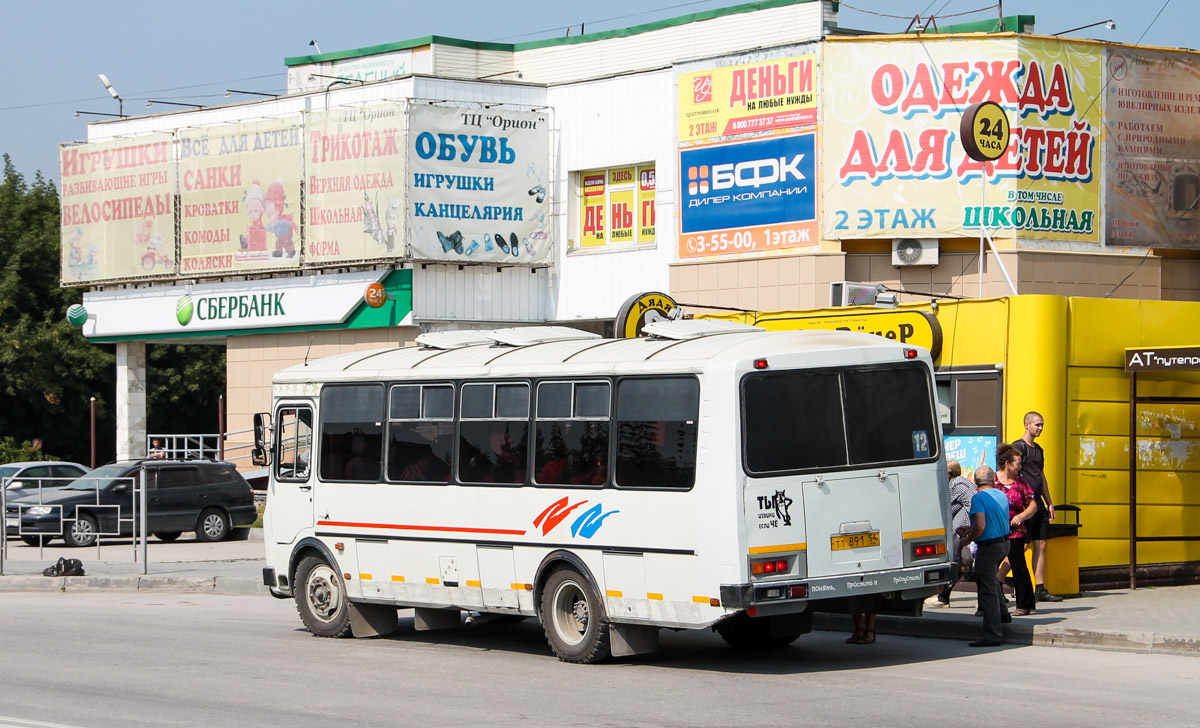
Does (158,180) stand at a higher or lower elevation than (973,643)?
higher

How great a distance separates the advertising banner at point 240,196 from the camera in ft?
125

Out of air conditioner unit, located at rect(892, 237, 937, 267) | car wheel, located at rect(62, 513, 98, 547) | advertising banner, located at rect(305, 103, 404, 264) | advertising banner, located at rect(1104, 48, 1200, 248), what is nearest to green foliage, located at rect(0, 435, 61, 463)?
advertising banner, located at rect(305, 103, 404, 264)

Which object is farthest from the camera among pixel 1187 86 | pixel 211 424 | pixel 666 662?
pixel 211 424

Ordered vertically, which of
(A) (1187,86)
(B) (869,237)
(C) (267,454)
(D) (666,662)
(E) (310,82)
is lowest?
(D) (666,662)

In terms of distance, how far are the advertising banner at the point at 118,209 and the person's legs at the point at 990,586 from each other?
31231 millimetres

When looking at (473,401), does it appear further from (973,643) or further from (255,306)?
(255,306)

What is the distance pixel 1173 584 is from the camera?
1825 cm

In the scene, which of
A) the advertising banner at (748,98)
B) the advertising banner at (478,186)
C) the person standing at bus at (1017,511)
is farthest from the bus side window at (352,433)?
the advertising banner at (478,186)

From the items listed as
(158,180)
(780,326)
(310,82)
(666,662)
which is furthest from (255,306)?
(666,662)

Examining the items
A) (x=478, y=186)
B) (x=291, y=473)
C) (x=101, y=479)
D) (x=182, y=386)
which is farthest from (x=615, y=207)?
(x=182, y=386)

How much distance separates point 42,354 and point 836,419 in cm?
4759

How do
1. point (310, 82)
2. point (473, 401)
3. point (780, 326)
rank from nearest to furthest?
point (473, 401) → point (780, 326) → point (310, 82)

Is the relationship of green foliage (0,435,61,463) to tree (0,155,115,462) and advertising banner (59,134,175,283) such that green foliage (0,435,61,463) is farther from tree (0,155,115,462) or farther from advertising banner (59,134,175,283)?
advertising banner (59,134,175,283)

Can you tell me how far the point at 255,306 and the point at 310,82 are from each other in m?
11.5
